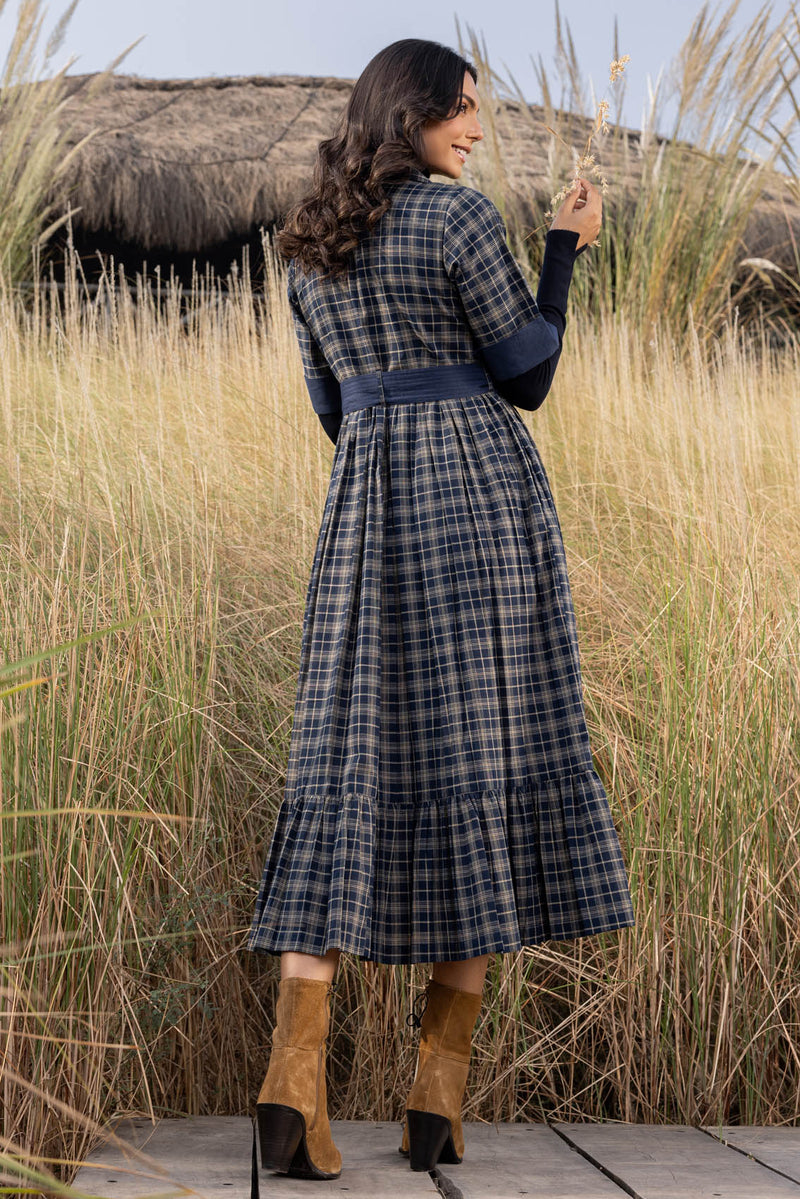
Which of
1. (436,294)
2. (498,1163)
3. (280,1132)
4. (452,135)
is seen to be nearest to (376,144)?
(452,135)

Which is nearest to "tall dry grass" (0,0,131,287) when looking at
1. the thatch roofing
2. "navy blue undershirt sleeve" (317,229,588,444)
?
the thatch roofing

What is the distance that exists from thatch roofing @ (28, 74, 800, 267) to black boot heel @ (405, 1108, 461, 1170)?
5291mm

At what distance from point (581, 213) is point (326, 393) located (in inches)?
18.3

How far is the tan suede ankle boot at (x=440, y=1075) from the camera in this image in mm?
1635

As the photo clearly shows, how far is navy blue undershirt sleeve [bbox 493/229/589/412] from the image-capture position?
172cm

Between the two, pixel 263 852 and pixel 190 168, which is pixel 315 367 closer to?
pixel 263 852

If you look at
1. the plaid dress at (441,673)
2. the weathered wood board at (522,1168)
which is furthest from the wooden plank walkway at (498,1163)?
the plaid dress at (441,673)

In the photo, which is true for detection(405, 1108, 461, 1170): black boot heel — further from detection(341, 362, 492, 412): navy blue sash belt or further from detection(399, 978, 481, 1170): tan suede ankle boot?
detection(341, 362, 492, 412): navy blue sash belt

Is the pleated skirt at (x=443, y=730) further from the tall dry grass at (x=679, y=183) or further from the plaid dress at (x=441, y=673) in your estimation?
the tall dry grass at (x=679, y=183)

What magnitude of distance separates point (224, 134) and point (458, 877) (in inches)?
282

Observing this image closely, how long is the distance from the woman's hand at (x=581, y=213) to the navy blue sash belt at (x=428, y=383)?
250mm

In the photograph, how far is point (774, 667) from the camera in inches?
88.0

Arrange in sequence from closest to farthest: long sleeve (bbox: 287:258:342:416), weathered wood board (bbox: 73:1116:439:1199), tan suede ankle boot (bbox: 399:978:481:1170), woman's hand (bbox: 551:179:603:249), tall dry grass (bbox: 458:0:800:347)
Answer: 1. weathered wood board (bbox: 73:1116:439:1199)
2. tan suede ankle boot (bbox: 399:978:481:1170)
3. woman's hand (bbox: 551:179:603:249)
4. long sleeve (bbox: 287:258:342:416)
5. tall dry grass (bbox: 458:0:800:347)

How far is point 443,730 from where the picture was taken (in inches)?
64.1
